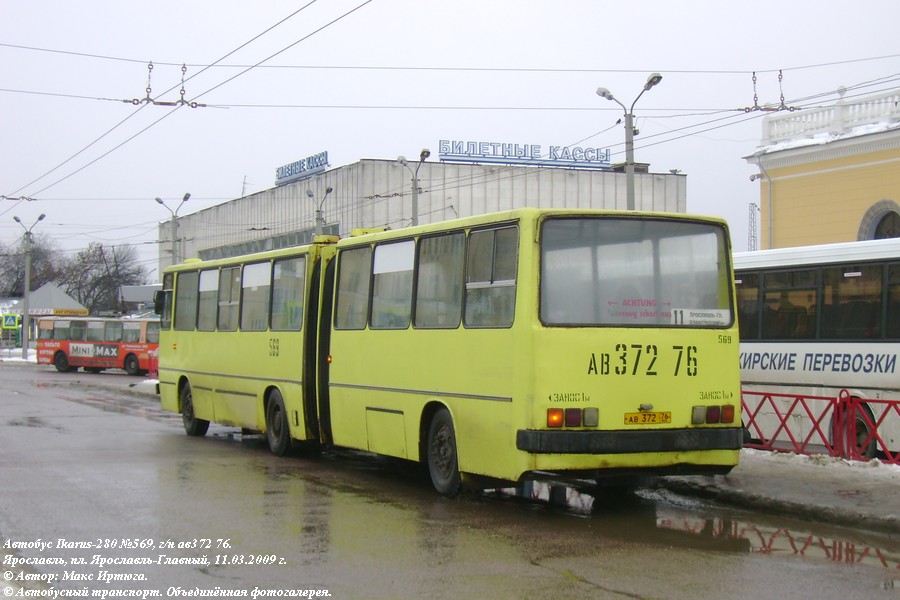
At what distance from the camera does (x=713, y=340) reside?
417 inches

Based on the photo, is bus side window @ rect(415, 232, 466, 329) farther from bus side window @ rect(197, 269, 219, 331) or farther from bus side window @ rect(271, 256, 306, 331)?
bus side window @ rect(197, 269, 219, 331)

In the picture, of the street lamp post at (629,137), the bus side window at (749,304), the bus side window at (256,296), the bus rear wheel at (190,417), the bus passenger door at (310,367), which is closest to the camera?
the bus passenger door at (310,367)

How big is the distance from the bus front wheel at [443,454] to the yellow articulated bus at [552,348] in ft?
0.07

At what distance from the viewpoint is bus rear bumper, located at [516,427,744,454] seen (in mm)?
9719

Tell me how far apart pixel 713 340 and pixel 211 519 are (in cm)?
496

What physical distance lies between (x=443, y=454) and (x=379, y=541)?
8.81 feet

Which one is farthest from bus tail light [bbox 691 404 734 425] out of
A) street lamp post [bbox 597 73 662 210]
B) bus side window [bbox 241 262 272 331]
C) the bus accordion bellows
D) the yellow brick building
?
the bus accordion bellows

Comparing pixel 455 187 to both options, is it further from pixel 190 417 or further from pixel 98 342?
pixel 190 417

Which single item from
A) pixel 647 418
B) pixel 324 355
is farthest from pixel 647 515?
pixel 324 355

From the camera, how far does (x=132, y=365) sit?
164ft

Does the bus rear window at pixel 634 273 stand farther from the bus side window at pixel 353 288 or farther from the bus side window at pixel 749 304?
the bus side window at pixel 749 304

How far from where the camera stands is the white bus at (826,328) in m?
14.5

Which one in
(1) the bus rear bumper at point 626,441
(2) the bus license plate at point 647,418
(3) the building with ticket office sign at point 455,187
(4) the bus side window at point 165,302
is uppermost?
(3) the building with ticket office sign at point 455,187

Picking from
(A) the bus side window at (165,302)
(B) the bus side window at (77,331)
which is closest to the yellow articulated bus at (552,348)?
(A) the bus side window at (165,302)
